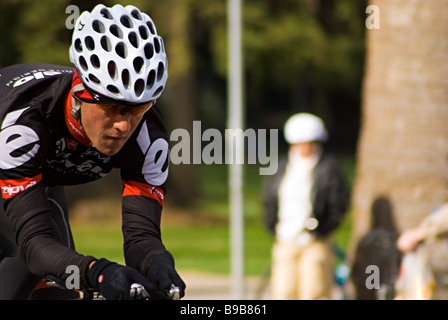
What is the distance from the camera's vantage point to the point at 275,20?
15742 mm

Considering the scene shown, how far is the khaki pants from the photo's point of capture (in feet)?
22.4

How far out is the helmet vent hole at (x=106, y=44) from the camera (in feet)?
10.2

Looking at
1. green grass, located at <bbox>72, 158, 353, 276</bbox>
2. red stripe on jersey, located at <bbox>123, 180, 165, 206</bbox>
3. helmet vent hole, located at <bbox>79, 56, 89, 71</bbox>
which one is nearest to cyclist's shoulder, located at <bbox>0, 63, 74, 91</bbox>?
helmet vent hole, located at <bbox>79, 56, 89, 71</bbox>

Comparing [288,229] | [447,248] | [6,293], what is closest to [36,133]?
[6,293]

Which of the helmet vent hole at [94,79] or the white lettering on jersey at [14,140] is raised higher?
the helmet vent hole at [94,79]

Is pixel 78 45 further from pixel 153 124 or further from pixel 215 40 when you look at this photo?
pixel 215 40

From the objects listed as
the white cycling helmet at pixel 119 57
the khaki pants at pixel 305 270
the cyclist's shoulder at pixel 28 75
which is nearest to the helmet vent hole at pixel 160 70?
the white cycling helmet at pixel 119 57

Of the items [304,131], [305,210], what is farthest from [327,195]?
[304,131]

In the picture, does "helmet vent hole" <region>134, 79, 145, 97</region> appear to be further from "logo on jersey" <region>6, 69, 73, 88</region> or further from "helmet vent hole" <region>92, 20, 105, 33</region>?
"logo on jersey" <region>6, 69, 73, 88</region>

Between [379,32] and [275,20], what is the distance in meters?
8.04

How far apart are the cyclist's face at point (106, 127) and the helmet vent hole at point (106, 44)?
8.8 inches

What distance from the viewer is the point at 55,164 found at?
3508 mm

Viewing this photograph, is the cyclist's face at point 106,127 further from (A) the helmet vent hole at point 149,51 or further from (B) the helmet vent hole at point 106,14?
(B) the helmet vent hole at point 106,14

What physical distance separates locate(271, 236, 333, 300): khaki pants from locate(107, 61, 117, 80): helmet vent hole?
13.3ft
